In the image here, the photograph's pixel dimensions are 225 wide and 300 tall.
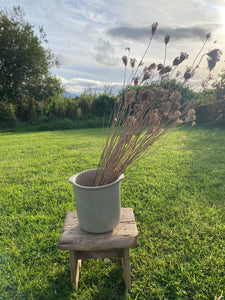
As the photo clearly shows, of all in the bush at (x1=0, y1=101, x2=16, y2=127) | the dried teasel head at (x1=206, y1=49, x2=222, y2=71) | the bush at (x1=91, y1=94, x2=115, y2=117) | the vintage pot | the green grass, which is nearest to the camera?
the dried teasel head at (x1=206, y1=49, x2=222, y2=71)

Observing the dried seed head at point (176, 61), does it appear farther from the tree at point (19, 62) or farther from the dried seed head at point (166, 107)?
the tree at point (19, 62)

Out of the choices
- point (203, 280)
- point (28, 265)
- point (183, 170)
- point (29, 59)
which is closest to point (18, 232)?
point (28, 265)

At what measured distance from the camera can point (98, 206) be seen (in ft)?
4.75

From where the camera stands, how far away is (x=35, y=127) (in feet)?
37.0

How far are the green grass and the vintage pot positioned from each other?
560mm

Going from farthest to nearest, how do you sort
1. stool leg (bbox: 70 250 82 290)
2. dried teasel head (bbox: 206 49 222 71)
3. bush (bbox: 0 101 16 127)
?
bush (bbox: 0 101 16 127) < stool leg (bbox: 70 250 82 290) < dried teasel head (bbox: 206 49 222 71)

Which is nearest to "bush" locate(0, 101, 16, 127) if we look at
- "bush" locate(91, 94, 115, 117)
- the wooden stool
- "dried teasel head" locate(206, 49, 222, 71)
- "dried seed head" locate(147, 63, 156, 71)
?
"bush" locate(91, 94, 115, 117)

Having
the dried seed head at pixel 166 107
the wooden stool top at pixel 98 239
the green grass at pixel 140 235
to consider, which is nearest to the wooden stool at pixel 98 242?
the wooden stool top at pixel 98 239

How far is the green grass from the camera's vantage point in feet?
5.41

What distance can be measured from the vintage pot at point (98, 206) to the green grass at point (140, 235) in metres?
0.56

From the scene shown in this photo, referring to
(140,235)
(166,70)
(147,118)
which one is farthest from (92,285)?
(166,70)

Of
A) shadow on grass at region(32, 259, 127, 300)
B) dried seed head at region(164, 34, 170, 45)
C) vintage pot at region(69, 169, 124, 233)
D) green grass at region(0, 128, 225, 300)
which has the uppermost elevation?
dried seed head at region(164, 34, 170, 45)

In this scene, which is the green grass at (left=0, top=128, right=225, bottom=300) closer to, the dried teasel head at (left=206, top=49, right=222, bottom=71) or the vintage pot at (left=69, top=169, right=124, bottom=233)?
the vintage pot at (left=69, top=169, right=124, bottom=233)

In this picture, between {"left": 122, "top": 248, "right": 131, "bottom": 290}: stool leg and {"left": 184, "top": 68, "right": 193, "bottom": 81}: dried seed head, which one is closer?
{"left": 184, "top": 68, "right": 193, "bottom": 81}: dried seed head
